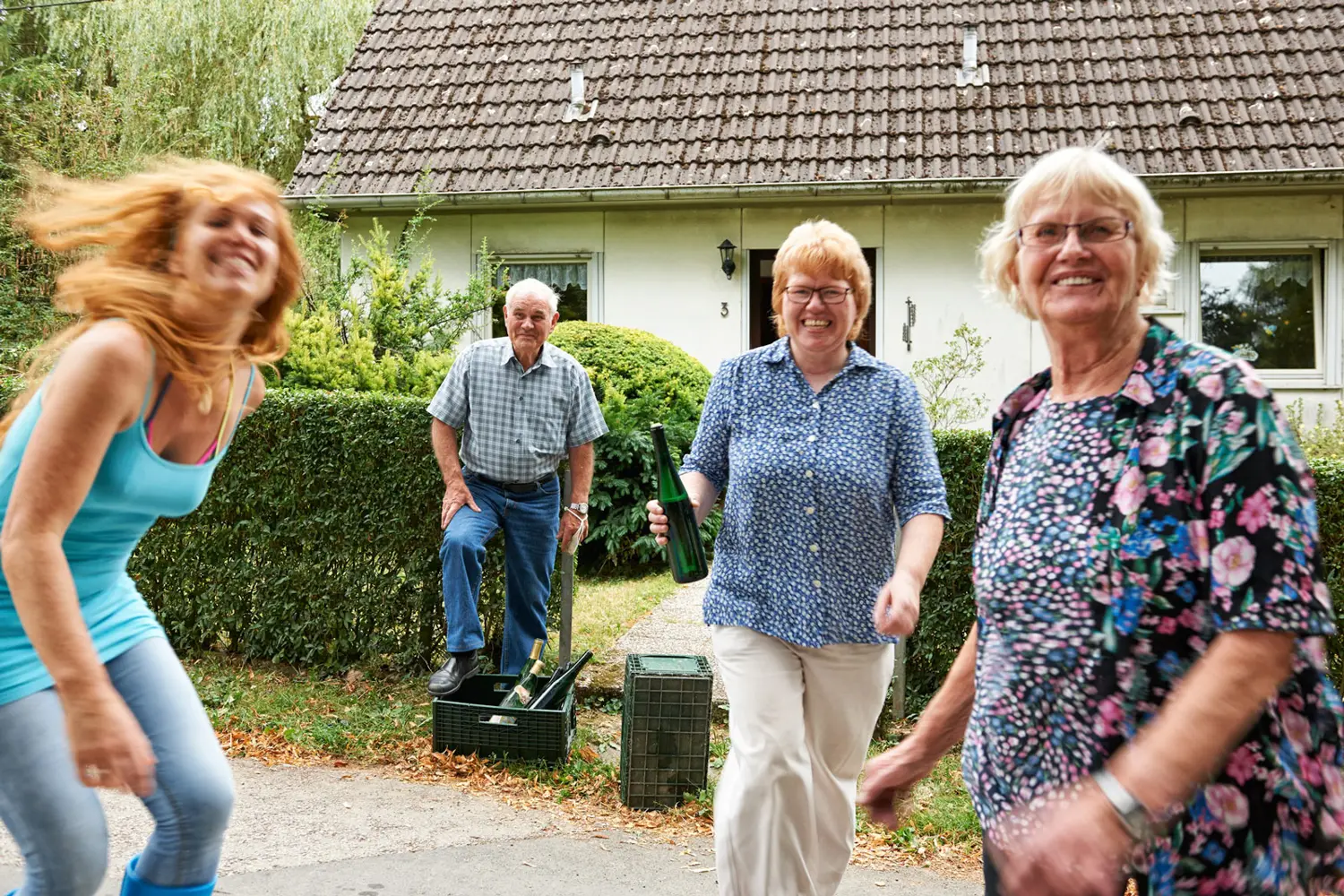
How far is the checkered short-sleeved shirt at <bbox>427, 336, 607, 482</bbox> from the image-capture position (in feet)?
20.0

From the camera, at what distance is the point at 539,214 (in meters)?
12.7

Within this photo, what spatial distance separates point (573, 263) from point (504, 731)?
8.35 metres

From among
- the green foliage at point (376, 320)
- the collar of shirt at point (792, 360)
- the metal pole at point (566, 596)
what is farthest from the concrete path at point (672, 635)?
the collar of shirt at point (792, 360)

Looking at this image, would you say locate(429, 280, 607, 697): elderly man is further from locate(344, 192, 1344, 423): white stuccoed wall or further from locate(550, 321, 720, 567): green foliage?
locate(344, 192, 1344, 423): white stuccoed wall

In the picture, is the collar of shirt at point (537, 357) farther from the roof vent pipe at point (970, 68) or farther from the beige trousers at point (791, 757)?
the roof vent pipe at point (970, 68)

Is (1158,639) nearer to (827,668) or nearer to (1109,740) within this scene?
(1109,740)

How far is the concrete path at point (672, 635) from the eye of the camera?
691cm

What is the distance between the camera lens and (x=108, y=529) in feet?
7.79

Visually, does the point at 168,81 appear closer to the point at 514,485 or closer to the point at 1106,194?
the point at 514,485

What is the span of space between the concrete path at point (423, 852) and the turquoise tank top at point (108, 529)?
196cm

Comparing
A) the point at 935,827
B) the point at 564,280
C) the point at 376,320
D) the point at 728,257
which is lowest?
the point at 935,827

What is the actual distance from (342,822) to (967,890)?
2.61 meters

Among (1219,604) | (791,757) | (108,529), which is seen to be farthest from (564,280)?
(1219,604)

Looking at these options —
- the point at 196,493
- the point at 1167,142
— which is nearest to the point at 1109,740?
the point at 196,493
